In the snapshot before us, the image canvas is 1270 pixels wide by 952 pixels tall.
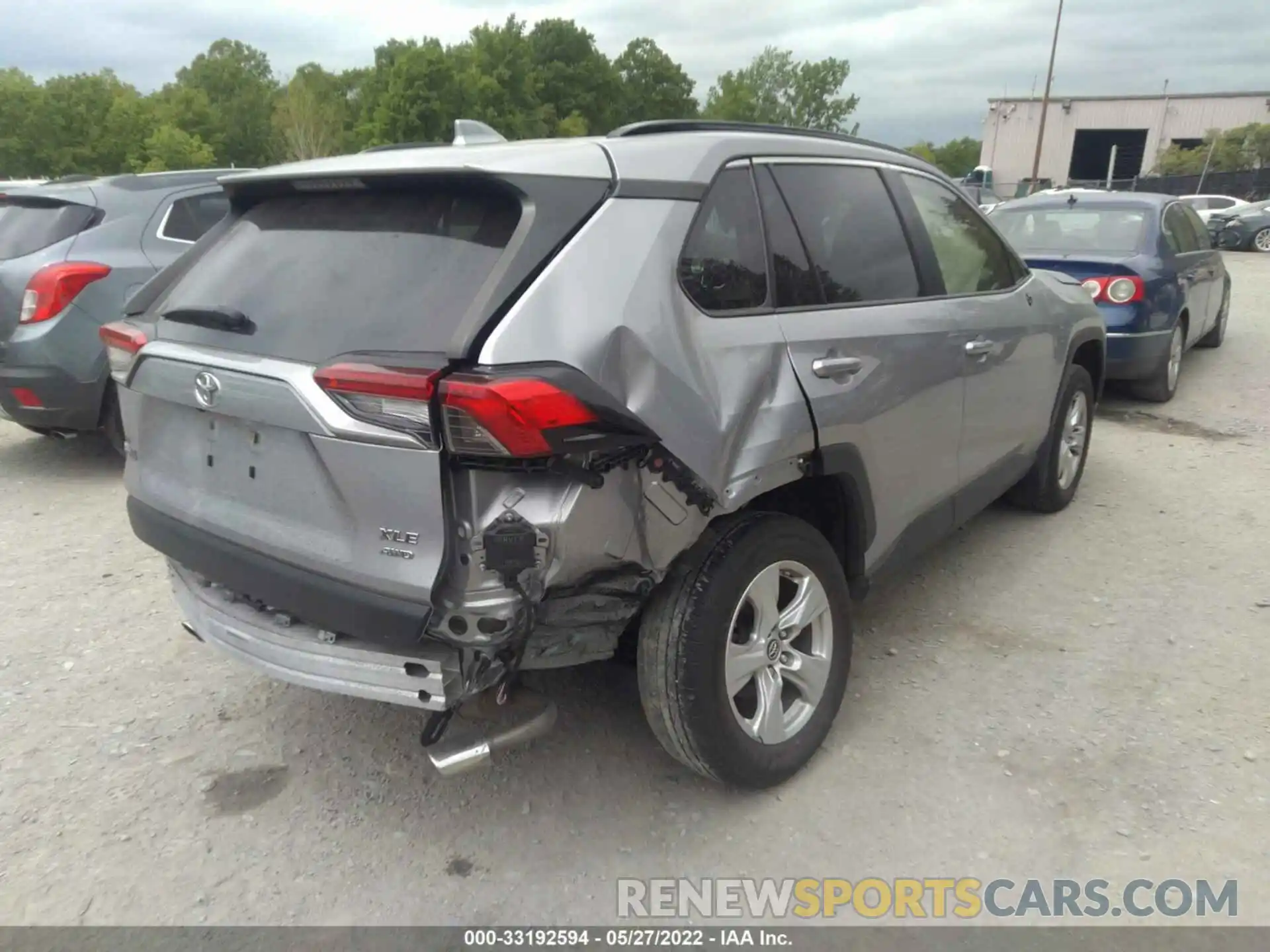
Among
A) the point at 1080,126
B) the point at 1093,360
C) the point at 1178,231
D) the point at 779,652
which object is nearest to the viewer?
the point at 779,652

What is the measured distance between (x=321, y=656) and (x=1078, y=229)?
7.53 m

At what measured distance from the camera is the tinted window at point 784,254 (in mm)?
2818

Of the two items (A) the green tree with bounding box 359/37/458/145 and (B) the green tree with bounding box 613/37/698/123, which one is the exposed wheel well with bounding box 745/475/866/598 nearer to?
(A) the green tree with bounding box 359/37/458/145

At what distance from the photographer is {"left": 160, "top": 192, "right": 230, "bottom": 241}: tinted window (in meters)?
6.02

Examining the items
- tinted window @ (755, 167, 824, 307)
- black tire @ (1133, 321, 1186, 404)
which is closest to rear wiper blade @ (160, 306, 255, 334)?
tinted window @ (755, 167, 824, 307)

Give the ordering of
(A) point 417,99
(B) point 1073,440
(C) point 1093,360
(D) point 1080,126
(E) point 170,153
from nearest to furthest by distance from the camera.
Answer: (B) point 1073,440, (C) point 1093,360, (A) point 417,99, (E) point 170,153, (D) point 1080,126

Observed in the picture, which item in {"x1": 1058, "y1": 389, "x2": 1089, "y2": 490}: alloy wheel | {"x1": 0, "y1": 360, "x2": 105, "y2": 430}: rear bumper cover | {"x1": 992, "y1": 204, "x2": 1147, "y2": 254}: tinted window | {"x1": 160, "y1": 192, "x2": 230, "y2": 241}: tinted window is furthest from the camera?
{"x1": 992, "y1": 204, "x2": 1147, "y2": 254}: tinted window

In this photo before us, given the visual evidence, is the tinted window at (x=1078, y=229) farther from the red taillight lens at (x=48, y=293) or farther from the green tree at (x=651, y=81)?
the green tree at (x=651, y=81)

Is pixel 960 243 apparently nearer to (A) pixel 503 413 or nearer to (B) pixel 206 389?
(A) pixel 503 413

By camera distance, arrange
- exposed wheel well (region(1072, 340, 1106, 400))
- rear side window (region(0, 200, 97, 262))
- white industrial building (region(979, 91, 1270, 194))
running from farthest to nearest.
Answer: white industrial building (region(979, 91, 1270, 194))
rear side window (region(0, 200, 97, 262))
exposed wheel well (region(1072, 340, 1106, 400))

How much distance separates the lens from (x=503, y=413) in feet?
6.62

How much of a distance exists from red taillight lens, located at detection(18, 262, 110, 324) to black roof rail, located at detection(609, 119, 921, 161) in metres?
4.02

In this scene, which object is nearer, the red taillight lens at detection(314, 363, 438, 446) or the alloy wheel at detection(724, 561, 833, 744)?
the red taillight lens at detection(314, 363, 438, 446)

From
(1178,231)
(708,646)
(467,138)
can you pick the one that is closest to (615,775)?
(708,646)
